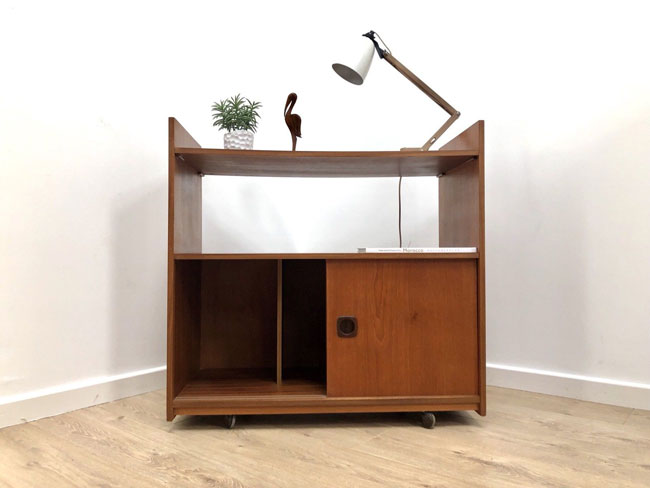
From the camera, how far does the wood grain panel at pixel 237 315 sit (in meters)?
1.48

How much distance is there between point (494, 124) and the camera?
1570 millimetres

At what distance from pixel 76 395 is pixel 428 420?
0.99 metres

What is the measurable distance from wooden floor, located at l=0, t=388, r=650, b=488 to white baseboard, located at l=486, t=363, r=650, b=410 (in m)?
0.04

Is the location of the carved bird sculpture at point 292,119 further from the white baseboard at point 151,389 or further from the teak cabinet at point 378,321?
the white baseboard at point 151,389

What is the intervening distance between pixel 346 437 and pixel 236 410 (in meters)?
0.28

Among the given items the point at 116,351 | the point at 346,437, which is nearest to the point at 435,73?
the point at 346,437

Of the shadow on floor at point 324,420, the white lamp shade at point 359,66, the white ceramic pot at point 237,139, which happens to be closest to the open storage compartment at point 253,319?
the shadow on floor at point 324,420

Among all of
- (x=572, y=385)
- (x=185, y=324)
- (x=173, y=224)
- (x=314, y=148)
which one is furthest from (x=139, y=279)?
(x=572, y=385)

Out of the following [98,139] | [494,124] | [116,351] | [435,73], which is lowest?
[116,351]

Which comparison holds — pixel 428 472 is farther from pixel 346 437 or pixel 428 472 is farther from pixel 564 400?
pixel 564 400

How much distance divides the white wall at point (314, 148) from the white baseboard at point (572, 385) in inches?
0.8

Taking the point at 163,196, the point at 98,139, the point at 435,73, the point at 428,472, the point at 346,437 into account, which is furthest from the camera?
the point at 435,73

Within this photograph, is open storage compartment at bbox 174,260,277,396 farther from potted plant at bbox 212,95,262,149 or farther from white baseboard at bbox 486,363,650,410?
white baseboard at bbox 486,363,650,410

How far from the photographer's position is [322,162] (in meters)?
1.23
